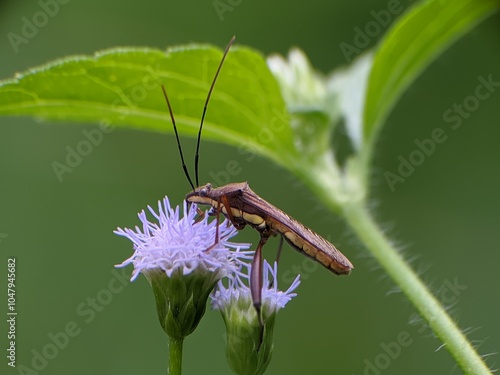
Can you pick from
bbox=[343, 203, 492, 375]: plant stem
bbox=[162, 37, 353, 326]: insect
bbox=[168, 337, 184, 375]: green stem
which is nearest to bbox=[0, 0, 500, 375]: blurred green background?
bbox=[343, 203, 492, 375]: plant stem

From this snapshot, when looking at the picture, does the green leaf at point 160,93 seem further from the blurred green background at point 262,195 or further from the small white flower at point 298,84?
the blurred green background at point 262,195

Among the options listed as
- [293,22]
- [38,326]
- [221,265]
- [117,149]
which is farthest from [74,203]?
[221,265]

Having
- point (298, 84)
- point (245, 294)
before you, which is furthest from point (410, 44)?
point (245, 294)

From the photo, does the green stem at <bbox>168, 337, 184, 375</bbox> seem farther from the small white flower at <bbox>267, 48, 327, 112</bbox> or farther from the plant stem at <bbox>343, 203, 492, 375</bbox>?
the small white flower at <bbox>267, 48, 327, 112</bbox>

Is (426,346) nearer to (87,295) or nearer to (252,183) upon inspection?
(252,183)

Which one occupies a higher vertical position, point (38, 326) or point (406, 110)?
point (406, 110)

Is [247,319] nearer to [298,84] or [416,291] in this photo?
[416,291]

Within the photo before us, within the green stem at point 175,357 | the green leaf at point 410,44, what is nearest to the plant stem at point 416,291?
the green leaf at point 410,44
